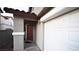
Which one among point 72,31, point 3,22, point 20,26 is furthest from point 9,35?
point 3,22

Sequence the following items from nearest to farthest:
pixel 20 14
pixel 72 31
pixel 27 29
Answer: pixel 72 31 < pixel 20 14 < pixel 27 29

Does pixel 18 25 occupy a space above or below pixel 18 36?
above
